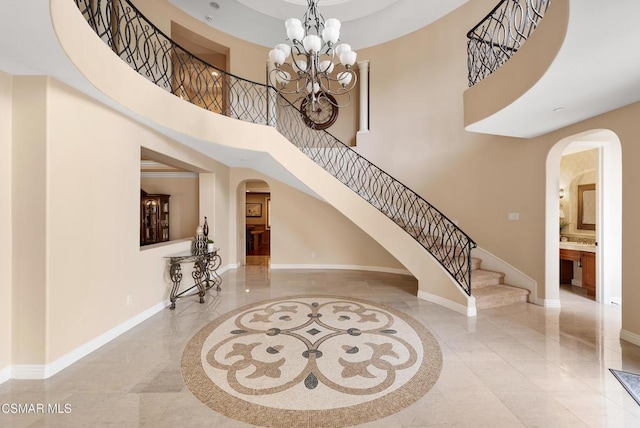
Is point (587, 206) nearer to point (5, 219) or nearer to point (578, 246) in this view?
point (578, 246)

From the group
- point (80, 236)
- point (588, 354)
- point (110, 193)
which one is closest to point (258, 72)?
point (110, 193)

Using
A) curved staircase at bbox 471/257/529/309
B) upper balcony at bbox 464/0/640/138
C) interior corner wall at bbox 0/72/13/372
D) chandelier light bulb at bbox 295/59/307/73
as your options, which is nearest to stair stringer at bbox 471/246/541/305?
curved staircase at bbox 471/257/529/309

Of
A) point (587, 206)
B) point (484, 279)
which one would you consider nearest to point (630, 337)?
point (484, 279)

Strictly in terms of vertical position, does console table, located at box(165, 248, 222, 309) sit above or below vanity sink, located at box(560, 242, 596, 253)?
below

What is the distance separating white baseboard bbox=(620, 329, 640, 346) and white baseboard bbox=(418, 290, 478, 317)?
1.51 m

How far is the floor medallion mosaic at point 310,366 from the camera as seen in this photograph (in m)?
2.06

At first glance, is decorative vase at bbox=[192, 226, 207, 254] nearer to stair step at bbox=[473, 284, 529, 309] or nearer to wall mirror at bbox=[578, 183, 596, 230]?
stair step at bbox=[473, 284, 529, 309]

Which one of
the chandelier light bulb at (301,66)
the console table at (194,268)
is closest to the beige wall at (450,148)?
the chandelier light bulb at (301,66)

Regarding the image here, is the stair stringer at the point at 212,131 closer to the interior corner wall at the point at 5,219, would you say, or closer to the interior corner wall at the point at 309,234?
the interior corner wall at the point at 5,219

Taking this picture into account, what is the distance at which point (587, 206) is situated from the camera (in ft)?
17.8

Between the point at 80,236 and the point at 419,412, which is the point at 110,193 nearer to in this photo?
the point at 80,236

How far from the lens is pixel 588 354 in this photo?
9.33 feet

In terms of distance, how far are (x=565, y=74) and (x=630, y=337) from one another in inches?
122

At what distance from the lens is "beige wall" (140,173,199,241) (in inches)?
263
